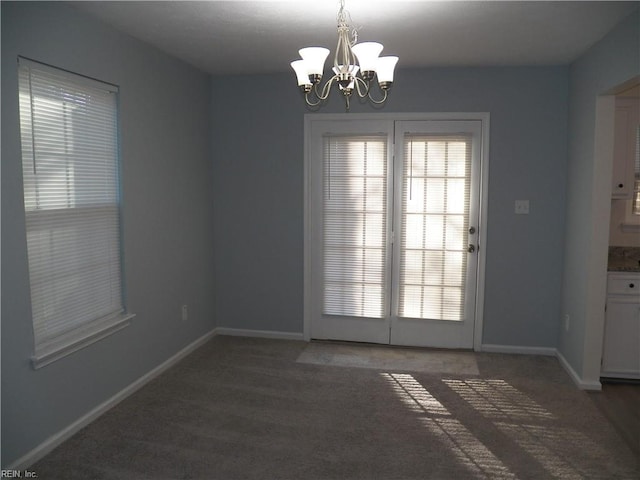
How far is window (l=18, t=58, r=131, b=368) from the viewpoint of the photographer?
263 cm

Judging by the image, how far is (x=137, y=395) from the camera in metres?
3.50

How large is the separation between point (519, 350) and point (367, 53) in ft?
10.3

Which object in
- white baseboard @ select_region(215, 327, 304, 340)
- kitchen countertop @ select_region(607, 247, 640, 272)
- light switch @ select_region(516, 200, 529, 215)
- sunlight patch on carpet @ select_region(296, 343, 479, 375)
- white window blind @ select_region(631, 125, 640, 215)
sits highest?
white window blind @ select_region(631, 125, 640, 215)

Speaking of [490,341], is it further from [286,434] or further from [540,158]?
[286,434]

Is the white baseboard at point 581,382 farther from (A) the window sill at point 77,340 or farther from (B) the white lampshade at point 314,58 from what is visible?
(A) the window sill at point 77,340

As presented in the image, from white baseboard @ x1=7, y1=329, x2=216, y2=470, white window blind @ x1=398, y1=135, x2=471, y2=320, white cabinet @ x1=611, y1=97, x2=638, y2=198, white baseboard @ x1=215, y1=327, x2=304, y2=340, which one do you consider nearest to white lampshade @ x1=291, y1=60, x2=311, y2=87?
white window blind @ x1=398, y1=135, x2=471, y2=320

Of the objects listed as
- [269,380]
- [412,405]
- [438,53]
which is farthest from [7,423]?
[438,53]

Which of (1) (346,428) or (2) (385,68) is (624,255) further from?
(2) (385,68)

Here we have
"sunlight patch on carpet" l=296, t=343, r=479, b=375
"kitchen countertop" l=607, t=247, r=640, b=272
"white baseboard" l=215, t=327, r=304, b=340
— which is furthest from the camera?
"white baseboard" l=215, t=327, r=304, b=340

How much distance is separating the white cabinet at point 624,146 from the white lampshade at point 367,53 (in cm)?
246

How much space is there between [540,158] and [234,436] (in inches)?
126

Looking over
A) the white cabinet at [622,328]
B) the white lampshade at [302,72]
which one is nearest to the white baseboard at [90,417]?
the white lampshade at [302,72]

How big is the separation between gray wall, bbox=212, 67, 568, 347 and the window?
1.53 m

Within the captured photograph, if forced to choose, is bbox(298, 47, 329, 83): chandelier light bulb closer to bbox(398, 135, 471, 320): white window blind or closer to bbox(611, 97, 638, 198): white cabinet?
bbox(398, 135, 471, 320): white window blind
